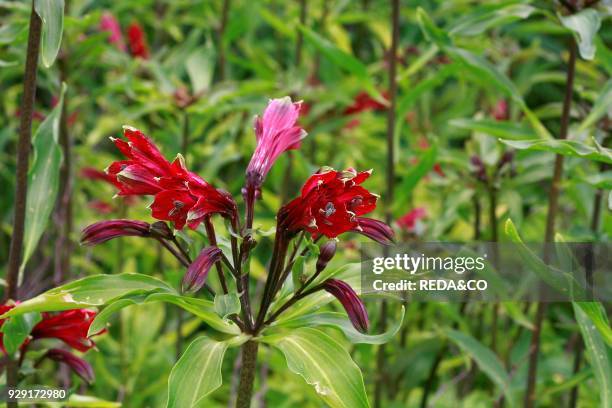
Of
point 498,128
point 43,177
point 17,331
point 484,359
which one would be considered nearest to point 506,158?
point 498,128

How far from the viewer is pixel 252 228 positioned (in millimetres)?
1019

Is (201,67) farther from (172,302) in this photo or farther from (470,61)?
(172,302)

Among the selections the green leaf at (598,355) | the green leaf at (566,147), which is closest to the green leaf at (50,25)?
the green leaf at (566,147)

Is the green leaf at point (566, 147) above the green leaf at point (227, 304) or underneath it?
above

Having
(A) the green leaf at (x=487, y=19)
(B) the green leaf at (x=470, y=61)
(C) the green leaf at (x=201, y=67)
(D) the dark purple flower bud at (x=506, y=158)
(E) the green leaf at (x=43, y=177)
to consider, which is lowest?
(E) the green leaf at (x=43, y=177)

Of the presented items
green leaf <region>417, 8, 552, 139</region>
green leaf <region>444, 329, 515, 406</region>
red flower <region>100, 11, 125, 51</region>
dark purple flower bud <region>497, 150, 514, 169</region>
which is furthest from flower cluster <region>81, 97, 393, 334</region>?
red flower <region>100, 11, 125, 51</region>

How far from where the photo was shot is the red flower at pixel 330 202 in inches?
37.0

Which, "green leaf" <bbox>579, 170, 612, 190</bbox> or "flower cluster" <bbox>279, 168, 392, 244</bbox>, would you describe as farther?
"green leaf" <bbox>579, 170, 612, 190</bbox>

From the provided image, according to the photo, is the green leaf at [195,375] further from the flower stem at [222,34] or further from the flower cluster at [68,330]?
the flower stem at [222,34]

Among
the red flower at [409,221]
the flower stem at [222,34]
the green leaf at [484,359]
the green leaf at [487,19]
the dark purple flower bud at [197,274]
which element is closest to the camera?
the dark purple flower bud at [197,274]

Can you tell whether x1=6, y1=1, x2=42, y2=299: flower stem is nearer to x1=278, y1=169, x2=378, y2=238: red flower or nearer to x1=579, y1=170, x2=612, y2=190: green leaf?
x1=278, y1=169, x2=378, y2=238: red flower

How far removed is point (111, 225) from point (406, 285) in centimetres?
38

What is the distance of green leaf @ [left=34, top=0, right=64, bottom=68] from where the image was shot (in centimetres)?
107

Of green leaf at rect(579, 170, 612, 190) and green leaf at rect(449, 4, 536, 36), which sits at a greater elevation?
green leaf at rect(449, 4, 536, 36)
